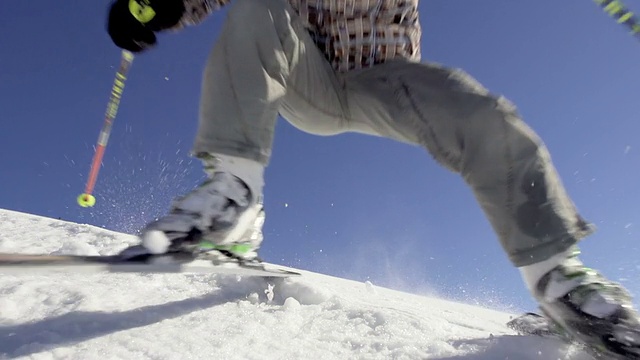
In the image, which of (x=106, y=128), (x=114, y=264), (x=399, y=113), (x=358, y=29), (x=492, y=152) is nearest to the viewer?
(x=114, y=264)

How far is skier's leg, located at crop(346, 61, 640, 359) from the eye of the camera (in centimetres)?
153

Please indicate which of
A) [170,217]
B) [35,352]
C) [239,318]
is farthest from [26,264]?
[239,318]

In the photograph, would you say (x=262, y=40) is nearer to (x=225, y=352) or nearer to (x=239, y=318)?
(x=239, y=318)

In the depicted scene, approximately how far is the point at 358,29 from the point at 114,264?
1401 millimetres

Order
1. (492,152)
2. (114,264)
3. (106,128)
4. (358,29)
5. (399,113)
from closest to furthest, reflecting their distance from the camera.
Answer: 1. (114,264)
2. (492,152)
3. (399,113)
4. (358,29)
5. (106,128)

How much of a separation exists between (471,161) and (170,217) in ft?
3.25

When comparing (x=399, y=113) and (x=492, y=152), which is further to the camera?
(x=399, y=113)

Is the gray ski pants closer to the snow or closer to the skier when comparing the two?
the skier

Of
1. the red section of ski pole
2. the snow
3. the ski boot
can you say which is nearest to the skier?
the ski boot

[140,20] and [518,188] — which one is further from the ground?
[140,20]

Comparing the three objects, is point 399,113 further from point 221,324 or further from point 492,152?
point 221,324

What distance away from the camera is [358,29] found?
7.77 ft

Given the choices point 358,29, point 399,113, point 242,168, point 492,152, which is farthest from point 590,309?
point 358,29

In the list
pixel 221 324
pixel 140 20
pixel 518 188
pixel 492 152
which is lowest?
pixel 221 324
